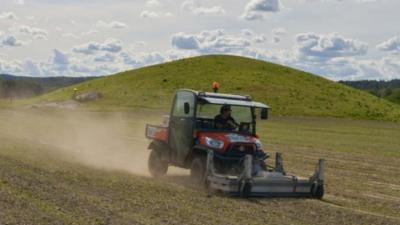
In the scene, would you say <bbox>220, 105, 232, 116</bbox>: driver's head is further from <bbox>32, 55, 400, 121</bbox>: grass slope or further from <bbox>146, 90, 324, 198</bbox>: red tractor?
<bbox>32, 55, 400, 121</bbox>: grass slope

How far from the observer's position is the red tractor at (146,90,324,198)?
14.0 metres

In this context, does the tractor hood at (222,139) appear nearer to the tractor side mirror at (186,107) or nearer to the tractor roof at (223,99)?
the tractor side mirror at (186,107)

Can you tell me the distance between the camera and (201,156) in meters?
15.2

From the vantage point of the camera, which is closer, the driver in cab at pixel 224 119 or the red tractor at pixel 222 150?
the red tractor at pixel 222 150

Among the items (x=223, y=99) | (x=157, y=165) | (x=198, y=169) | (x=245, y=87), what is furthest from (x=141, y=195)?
(x=245, y=87)

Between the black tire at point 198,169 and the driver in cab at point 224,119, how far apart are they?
1.04 meters

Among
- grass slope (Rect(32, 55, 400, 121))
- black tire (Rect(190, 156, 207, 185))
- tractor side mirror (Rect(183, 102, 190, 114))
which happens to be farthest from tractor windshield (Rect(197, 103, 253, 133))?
grass slope (Rect(32, 55, 400, 121))

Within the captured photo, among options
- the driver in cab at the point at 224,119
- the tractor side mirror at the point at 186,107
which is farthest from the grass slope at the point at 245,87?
the tractor side mirror at the point at 186,107

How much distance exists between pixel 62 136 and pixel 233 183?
1863cm

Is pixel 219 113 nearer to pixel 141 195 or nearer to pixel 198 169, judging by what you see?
pixel 198 169

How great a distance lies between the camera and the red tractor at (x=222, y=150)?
14008mm

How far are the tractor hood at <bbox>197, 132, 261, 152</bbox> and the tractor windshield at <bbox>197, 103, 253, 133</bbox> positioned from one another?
0.45 meters

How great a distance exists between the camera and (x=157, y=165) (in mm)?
17156

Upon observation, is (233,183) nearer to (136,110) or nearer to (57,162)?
(57,162)
